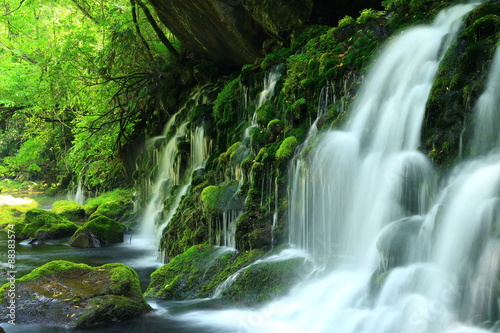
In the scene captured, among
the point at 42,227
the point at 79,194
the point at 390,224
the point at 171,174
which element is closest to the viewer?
the point at 390,224

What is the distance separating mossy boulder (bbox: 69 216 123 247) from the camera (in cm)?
1143

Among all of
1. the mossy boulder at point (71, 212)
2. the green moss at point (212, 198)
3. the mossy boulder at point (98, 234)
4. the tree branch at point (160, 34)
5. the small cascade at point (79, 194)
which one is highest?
the tree branch at point (160, 34)

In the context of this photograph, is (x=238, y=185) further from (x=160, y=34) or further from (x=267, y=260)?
(x=160, y=34)

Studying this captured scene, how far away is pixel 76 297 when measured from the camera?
5.69 meters

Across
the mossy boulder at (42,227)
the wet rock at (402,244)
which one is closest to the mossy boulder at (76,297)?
the wet rock at (402,244)

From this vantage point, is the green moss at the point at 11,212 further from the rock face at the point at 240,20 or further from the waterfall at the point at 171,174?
the rock face at the point at 240,20

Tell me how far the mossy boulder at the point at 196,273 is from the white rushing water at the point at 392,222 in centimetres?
86

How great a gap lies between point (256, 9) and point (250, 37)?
1.19m

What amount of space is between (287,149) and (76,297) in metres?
3.84

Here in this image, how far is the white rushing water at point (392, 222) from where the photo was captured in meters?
4.63

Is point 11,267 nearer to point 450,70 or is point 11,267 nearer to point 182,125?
point 182,125

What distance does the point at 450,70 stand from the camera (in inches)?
240

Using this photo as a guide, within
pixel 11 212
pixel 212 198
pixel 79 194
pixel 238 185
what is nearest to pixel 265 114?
pixel 238 185

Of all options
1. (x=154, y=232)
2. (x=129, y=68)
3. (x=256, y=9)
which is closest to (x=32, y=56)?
(x=129, y=68)
